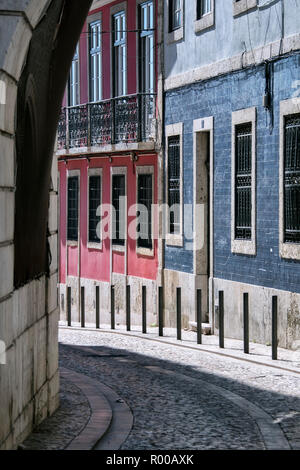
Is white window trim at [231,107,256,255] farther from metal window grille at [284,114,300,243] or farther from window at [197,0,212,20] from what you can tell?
window at [197,0,212,20]

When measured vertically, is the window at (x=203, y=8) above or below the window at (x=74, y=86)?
above

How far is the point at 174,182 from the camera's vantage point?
2194cm

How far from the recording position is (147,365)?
569 inches

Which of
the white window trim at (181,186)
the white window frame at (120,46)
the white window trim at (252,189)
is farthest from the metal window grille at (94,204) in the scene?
the white window trim at (252,189)

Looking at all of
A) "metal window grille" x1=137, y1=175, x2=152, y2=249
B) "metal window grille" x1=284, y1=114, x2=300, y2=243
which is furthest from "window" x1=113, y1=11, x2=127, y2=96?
"metal window grille" x1=284, y1=114, x2=300, y2=243

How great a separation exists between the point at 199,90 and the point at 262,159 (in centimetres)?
343

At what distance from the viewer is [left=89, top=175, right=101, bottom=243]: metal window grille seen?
27348 millimetres

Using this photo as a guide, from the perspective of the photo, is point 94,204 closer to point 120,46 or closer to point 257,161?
point 120,46

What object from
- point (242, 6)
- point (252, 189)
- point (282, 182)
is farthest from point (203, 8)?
point (282, 182)

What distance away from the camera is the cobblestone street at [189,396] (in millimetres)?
8938

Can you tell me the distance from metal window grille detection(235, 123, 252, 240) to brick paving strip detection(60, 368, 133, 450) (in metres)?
6.47

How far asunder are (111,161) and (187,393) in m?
14.8

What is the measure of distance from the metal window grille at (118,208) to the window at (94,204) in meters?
1.15

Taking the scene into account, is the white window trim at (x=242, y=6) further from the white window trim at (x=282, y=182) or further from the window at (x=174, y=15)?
the window at (x=174, y=15)
